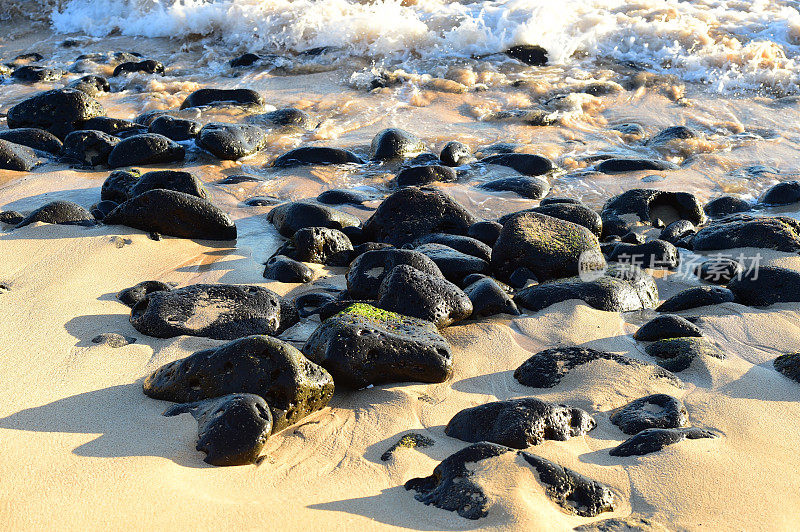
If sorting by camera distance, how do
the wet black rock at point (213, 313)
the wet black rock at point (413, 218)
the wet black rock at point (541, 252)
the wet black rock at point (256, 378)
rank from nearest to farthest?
the wet black rock at point (256, 378), the wet black rock at point (213, 313), the wet black rock at point (541, 252), the wet black rock at point (413, 218)

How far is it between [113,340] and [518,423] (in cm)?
196

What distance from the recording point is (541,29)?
1128 centimetres

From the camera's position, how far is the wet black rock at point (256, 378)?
2.85 meters

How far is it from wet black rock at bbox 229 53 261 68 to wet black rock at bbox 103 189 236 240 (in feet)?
20.6

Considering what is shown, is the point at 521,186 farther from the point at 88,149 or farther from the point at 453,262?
the point at 88,149

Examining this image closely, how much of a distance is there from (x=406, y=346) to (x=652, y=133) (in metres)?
6.01

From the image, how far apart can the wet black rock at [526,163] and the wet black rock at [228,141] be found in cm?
234

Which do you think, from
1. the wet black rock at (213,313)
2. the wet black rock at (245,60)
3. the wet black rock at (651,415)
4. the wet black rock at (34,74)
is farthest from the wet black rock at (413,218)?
the wet black rock at (34,74)

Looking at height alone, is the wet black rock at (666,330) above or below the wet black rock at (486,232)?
above

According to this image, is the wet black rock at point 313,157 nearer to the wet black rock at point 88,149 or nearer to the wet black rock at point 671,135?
the wet black rock at point 88,149

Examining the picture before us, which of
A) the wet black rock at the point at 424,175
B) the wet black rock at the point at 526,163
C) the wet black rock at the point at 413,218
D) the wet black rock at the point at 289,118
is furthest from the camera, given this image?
the wet black rock at the point at 289,118

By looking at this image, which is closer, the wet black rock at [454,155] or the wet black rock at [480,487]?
the wet black rock at [480,487]

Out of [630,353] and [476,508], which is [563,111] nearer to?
[630,353]

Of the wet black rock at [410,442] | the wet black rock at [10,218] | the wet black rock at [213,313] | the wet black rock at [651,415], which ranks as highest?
the wet black rock at [10,218]
